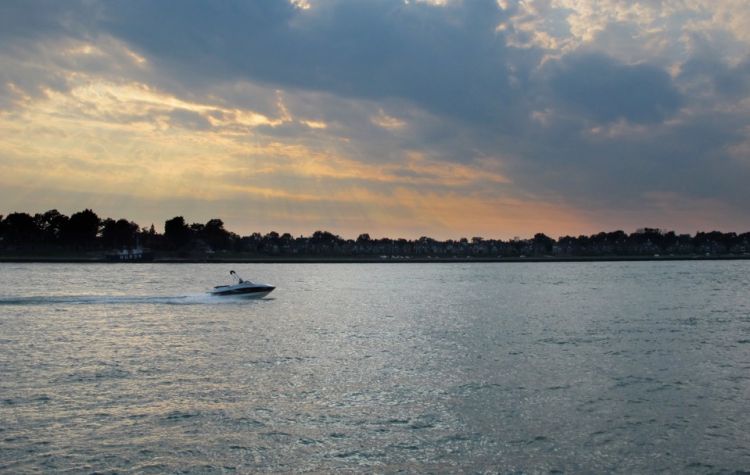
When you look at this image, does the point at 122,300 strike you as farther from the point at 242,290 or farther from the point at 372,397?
the point at 372,397

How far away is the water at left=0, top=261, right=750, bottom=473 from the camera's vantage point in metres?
18.2

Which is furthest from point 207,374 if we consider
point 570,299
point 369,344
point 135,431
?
point 570,299

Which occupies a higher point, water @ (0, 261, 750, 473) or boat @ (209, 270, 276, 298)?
boat @ (209, 270, 276, 298)

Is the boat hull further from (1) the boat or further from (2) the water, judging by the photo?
(2) the water

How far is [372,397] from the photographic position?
2597 centimetres

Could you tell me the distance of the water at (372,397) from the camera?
1820 centimetres

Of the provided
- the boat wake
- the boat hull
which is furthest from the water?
the boat hull

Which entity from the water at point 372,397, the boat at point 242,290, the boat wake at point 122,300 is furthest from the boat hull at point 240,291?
the water at point 372,397

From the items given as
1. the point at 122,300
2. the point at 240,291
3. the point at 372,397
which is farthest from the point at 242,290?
the point at 372,397

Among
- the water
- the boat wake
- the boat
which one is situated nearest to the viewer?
the water

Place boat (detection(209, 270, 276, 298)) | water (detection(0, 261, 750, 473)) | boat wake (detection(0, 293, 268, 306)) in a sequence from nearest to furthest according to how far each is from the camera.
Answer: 1. water (detection(0, 261, 750, 473))
2. boat wake (detection(0, 293, 268, 306))
3. boat (detection(209, 270, 276, 298))

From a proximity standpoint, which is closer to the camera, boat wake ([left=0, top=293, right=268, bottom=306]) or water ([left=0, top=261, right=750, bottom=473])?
water ([left=0, top=261, right=750, bottom=473])

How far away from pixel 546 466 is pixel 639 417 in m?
7.26

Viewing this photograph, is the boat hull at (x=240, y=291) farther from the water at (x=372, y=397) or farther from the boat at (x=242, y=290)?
the water at (x=372, y=397)
